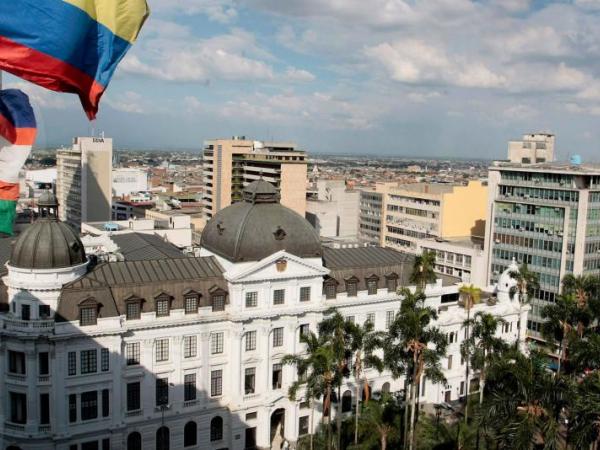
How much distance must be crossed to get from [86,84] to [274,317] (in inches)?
2389

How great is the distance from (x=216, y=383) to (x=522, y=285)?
48957 mm

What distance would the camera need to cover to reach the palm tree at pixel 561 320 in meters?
87.1

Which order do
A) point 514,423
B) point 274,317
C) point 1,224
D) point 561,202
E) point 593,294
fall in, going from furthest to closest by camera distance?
point 561,202, point 593,294, point 274,317, point 514,423, point 1,224

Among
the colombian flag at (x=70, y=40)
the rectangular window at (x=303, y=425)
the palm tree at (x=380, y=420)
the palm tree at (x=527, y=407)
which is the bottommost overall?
the rectangular window at (x=303, y=425)

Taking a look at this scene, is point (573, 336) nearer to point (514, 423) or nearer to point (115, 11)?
point (514, 423)

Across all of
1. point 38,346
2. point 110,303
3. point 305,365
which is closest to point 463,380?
point 305,365

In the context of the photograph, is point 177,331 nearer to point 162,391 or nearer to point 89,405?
point 162,391

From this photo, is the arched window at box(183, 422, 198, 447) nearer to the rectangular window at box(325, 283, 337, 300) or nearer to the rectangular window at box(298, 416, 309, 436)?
the rectangular window at box(298, 416, 309, 436)

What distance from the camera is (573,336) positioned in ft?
247

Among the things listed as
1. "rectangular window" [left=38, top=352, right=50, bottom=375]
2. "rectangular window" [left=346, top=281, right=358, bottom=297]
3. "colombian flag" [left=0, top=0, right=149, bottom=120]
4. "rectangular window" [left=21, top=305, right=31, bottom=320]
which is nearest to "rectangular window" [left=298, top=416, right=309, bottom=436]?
"rectangular window" [left=346, top=281, right=358, bottom=297]

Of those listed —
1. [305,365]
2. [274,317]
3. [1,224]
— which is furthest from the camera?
[274,317]

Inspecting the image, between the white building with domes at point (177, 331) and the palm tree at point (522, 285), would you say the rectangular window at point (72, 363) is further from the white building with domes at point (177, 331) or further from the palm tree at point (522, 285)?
the palm tree at point (522, 285)

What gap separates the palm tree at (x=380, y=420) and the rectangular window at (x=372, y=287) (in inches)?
555

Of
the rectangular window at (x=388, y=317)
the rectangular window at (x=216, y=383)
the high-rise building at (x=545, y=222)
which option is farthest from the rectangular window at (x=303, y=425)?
the high-rise building at (x=545, y=222)
